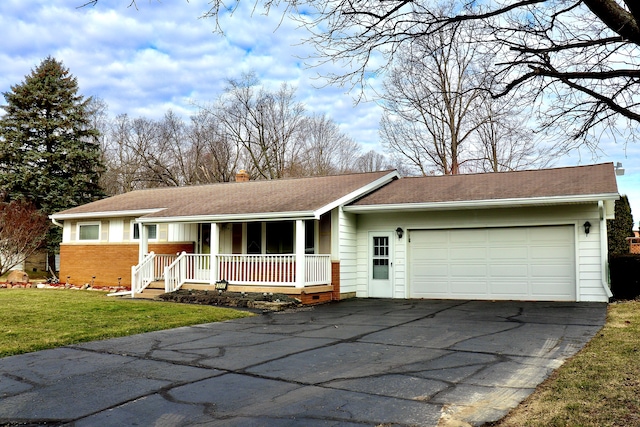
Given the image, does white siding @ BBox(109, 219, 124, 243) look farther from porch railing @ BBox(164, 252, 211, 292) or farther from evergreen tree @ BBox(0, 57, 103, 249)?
evergreen tree @ BBox(0, 57, 103, 249)

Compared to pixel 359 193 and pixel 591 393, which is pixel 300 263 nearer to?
pixel 359 193

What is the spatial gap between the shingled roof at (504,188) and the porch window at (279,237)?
8.81ft

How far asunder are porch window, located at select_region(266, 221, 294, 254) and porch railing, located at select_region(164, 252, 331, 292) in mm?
1863

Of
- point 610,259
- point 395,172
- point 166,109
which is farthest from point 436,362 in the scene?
point 166,109

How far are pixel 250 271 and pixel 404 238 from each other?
463 centimetres

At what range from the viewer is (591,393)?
16.5 ft

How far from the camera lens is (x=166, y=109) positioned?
41062 millimetres

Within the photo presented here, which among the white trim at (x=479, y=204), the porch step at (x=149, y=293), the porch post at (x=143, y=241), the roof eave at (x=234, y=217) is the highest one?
the white trim at (x=479, y=204)

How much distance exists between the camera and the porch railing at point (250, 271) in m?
14.6

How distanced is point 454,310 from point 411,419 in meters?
8.29

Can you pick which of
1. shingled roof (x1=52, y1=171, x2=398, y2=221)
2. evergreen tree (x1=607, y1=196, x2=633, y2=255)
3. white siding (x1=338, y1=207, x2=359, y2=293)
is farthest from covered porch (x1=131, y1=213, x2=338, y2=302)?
evergreen tree (x1=607, y1=196, x2=633, y2=255)

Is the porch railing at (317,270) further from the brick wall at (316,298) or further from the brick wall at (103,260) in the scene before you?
the brick wall at (103,260)

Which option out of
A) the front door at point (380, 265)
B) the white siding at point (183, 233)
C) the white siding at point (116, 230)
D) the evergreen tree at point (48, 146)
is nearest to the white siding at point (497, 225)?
the front door at point (380, 265)

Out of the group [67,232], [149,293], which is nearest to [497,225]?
Answer: [149,293]
